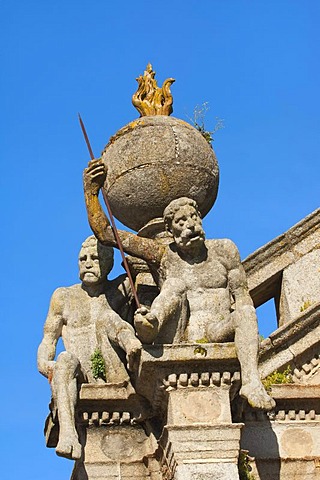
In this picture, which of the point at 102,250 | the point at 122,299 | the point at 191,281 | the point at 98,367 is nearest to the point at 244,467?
the point at 98,367

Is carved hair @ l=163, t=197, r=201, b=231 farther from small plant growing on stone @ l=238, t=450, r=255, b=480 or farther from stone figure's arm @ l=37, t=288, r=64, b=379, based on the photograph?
small plant growing on stone @ l=238, t=450, r=255, b=480

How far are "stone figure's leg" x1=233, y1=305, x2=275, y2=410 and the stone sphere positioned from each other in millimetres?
1884

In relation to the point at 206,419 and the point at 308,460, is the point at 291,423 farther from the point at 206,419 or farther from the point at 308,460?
the point at 206,419

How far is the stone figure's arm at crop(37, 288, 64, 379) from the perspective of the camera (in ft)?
41.9

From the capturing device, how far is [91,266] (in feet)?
43.3

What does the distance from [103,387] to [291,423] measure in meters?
1.90

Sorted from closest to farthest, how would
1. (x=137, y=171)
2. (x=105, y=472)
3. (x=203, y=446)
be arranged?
(x=203, y=446) → (x=105, y=472) → (x=137, y=171)

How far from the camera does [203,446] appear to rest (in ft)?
37.3

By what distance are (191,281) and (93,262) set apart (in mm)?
1295

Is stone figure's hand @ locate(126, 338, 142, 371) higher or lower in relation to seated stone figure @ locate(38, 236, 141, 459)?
lower

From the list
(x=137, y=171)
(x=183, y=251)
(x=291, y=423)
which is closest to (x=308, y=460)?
(x=291, y=423)

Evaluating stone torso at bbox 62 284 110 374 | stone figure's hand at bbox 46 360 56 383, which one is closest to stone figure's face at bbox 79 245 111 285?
stone torso at bbox 62 284 110 374

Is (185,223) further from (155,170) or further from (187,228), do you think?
(155,170)

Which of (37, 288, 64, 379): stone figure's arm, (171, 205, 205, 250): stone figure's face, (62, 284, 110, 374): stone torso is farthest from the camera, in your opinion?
(62, 284, 110, 374): stone torso
